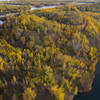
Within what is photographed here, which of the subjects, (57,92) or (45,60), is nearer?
(57,92)

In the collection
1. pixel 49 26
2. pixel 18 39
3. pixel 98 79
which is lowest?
pixel 98 79

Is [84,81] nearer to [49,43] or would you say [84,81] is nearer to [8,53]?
[49,43]

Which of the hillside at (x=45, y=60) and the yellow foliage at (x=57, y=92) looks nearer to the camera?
the yellow foliage at (x=57, y=92)

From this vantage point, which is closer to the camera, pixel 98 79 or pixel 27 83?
pixel 27 83

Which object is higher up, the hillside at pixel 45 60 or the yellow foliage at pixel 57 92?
the hillside at pixel 45 60

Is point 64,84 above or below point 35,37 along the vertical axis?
below

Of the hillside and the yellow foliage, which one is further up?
the hillside

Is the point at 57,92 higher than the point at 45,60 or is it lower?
lower

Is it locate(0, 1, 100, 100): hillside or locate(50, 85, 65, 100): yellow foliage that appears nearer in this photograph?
locate(50, 85, 65, 100): yellow foliage

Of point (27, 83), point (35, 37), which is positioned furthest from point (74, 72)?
point (35, 37)

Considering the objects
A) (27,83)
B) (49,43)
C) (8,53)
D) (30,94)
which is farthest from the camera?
(49,43)

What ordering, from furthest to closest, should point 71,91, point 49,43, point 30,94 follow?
1. point 49,43
2. point 71,91
3. point 30,94
